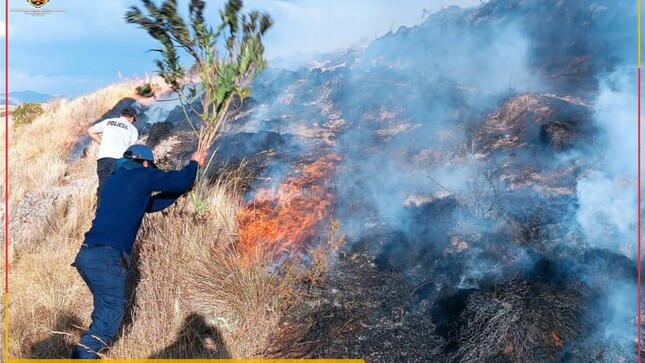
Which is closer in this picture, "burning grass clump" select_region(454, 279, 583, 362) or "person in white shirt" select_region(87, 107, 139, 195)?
"burning grass clump" select_region(454, 279, 583, 362)

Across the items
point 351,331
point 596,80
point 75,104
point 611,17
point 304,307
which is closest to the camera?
point 351,331

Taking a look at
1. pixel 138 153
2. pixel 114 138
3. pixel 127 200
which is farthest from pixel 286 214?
pixel 127 200

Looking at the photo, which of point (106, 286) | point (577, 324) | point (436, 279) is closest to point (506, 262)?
point (436, 279)

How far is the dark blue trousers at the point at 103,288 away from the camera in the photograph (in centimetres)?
349

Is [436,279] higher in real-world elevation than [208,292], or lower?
lower

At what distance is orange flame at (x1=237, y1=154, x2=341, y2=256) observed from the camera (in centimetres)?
537

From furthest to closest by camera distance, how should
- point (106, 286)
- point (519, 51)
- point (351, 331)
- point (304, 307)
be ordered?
point (519, 51) → point (304, 307) → point (351, 331) → point (106, 286)

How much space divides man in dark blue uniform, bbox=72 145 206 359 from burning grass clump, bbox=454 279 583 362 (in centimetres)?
227

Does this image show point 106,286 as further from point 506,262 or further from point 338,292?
point 506,262

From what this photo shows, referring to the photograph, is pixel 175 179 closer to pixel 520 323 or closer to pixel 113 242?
pixel 113 242

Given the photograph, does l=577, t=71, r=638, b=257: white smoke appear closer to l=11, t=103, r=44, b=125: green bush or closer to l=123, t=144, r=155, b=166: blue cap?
l=123, t=144, r=155, b=166: blue cap

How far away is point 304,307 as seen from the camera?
4.45 m

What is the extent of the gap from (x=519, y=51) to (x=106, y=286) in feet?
34.2

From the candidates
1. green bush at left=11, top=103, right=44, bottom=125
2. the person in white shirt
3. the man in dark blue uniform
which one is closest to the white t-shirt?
the person in white shirt
